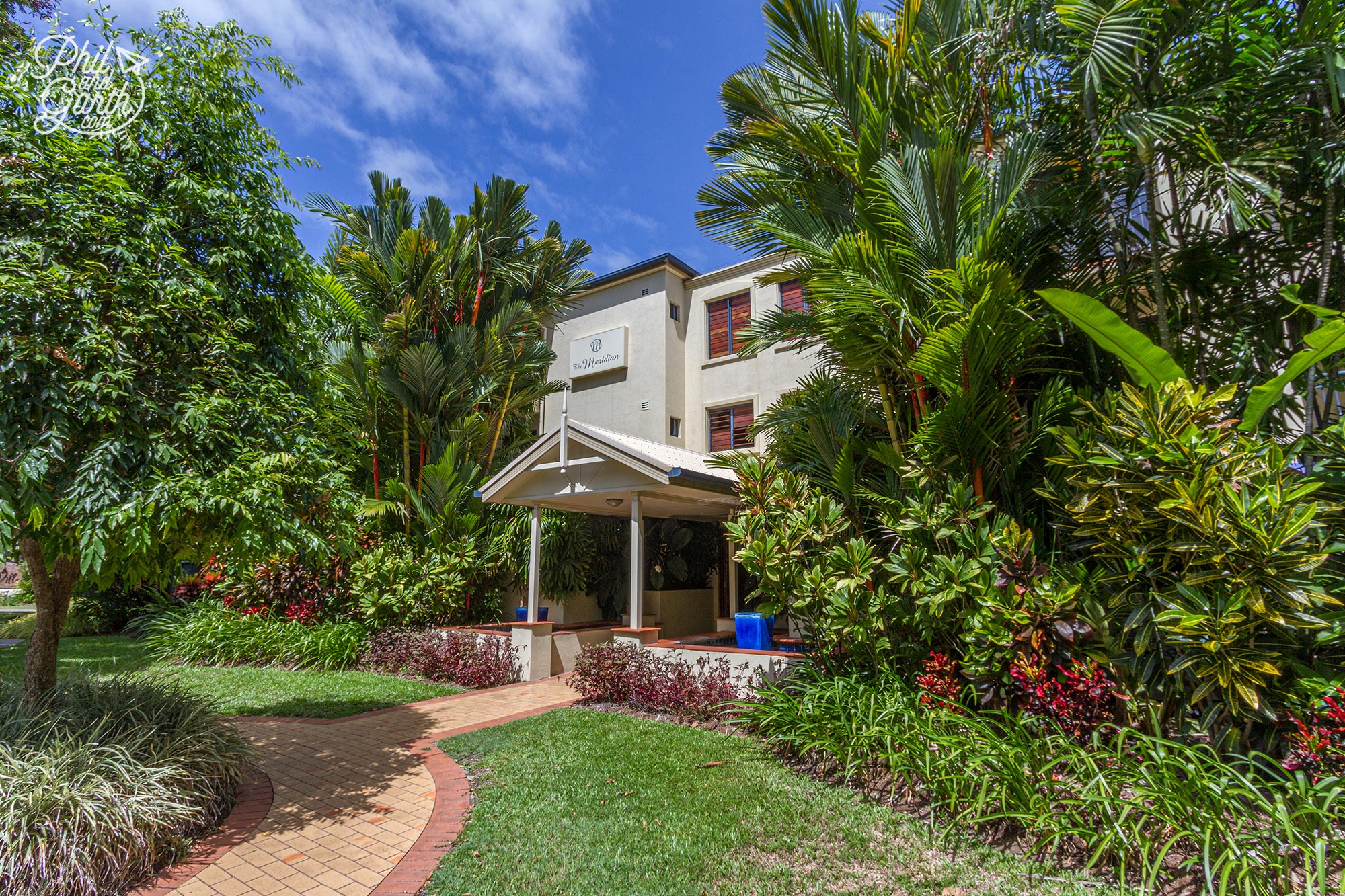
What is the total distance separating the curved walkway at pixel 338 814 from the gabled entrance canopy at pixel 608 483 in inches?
134

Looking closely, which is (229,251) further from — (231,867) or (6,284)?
(231,867)

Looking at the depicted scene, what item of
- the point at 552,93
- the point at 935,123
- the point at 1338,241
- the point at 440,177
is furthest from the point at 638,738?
the point at 440,177

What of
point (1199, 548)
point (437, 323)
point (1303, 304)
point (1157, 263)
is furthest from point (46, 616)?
point (1303, 304)

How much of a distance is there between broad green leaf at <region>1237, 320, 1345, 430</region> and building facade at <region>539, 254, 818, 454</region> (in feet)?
37.6

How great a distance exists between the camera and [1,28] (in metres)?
8.59

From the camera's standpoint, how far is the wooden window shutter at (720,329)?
17781 mm

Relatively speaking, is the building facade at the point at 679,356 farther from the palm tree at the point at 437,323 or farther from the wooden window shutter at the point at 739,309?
the palm tree at the point at 437,323

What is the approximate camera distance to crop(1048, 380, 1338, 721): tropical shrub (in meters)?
4.34

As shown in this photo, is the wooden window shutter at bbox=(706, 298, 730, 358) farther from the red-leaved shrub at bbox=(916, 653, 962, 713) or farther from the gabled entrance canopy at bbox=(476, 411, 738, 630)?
the red-leaved shrub at bbox=(916, 653, 962, 713)

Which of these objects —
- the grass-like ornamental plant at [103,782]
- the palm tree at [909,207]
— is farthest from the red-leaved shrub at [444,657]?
the palm tree at [909,207]

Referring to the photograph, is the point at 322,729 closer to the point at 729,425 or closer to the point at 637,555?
the point at 637,555

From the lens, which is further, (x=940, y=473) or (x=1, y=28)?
(x=1, y=28)

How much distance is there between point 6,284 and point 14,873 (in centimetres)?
344

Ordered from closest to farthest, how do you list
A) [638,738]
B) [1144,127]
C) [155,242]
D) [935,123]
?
[155,242]
[1144,127]
[935,123]
[638,738]
